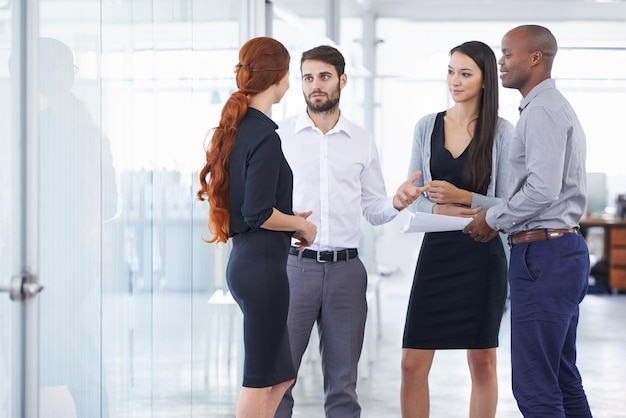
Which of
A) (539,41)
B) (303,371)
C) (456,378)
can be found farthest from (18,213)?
(456,378)

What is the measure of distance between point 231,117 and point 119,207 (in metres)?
0.46

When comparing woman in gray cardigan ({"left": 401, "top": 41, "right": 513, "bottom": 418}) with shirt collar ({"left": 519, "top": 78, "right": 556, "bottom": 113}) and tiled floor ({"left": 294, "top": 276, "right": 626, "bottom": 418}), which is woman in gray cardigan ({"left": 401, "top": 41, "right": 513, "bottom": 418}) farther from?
tiled floor ({"left": 294, "top": 276, "right": 626, "bottom": 418})

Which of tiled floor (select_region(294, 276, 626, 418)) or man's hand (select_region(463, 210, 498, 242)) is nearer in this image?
man's hand (select_region(463, 210, 498, 242))

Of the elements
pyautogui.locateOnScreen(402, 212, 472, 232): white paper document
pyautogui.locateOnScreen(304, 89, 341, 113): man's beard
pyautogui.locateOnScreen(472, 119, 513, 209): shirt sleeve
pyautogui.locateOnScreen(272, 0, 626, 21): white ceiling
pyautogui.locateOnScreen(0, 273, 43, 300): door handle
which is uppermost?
pyautogui.locateOnScreen(272, 0, 626, 21): white ceiling

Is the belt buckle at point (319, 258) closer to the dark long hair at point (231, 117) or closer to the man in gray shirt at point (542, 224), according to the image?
the dark long hair at point (231, 117)

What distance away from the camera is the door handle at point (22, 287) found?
8.20ft

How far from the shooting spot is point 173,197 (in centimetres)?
356

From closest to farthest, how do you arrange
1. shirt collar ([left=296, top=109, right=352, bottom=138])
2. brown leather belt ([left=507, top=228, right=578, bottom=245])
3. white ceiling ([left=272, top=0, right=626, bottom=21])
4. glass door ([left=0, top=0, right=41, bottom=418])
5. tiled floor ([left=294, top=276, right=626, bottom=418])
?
glass door ([left=0, top=0, right=41, bottom=418])
brown leather belt ([left=507, top=228, right=578, bottom=245])
shirt collar ([left=296, top=109, right=352, bottom=138])
tiled floor ([left=294, top=276, right=626, bottom=418])
white ceiling ([left=272, top=0, right=626, bottom=21])

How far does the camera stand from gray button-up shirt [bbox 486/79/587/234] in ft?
10.3

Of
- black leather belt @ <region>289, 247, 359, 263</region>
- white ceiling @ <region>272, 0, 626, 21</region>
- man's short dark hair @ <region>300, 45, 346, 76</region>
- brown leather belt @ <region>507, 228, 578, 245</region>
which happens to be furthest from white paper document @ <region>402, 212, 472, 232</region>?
white ceiling @ <region>272, 0, 626, 21</region>

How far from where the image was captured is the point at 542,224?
323cm

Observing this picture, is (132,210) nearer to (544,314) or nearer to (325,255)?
(325,255)

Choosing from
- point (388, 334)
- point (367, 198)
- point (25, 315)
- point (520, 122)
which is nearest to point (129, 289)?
point (25, 315)

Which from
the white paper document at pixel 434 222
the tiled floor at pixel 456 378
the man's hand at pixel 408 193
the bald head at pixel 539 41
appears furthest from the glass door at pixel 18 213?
the tiled floor at pixel 456 378
